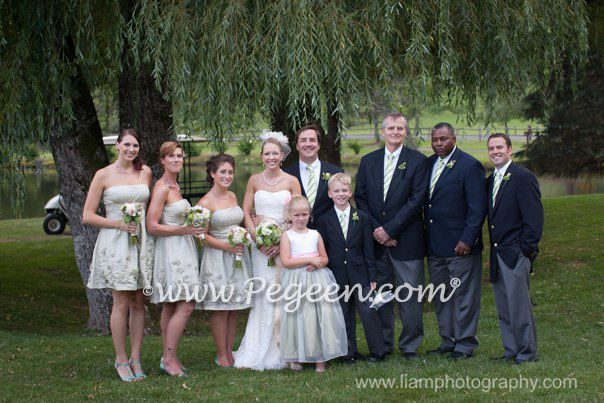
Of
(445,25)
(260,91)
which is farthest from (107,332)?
(445,25)

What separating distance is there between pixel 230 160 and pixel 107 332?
4395 mm

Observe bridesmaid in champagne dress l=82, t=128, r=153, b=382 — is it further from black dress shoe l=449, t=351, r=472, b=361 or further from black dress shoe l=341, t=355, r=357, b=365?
black dress shoe l=449, t=351, r=472, b=361

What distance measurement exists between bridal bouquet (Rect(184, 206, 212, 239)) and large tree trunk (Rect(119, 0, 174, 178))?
336 centimetres

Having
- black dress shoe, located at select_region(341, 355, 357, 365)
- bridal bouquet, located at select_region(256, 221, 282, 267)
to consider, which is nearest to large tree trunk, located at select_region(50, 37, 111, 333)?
bridal bouquet, located at select_region(256, 221, 282, 267)

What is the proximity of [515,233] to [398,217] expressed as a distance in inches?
36.9

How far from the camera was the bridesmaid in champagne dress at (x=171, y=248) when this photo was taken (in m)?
6.93

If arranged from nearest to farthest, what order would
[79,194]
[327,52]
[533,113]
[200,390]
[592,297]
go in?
[200,390] → [327,52] → [79,194] → [592,297] → [533,113]

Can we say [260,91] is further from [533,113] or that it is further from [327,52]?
[533,113]

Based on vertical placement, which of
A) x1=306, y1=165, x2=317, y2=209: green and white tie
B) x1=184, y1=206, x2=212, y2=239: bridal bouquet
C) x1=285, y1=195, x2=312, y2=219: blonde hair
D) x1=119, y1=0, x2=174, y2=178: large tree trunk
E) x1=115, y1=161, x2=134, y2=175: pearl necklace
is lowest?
x1=184, y1=206, x2=212, y2=239: bridal bouquet

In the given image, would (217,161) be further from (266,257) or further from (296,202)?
(266,257)

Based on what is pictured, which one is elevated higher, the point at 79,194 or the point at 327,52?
the point at 327,52

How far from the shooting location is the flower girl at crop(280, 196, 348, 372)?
689cm

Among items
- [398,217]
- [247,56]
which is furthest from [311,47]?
[398,217]

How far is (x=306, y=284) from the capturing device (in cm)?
697
